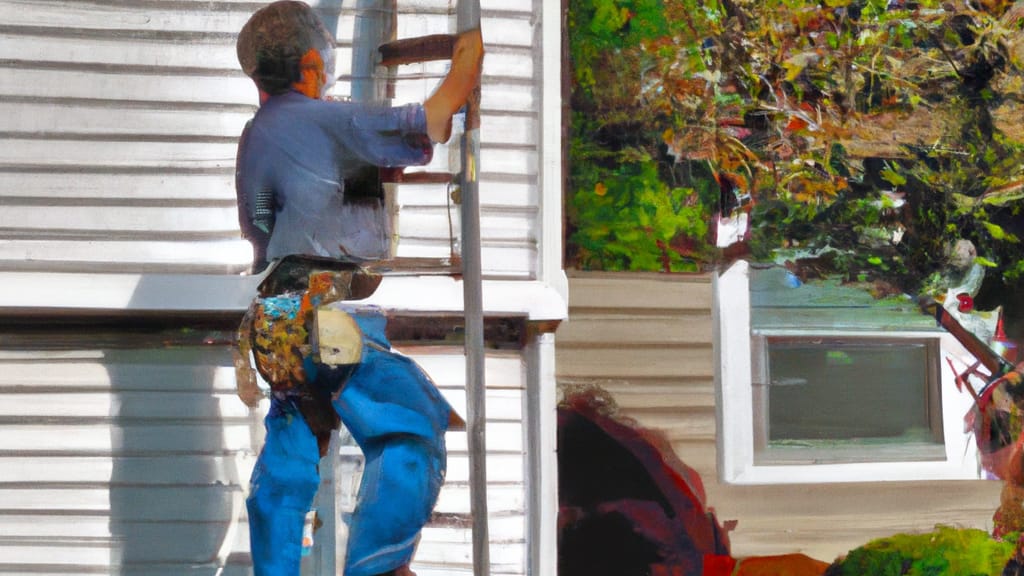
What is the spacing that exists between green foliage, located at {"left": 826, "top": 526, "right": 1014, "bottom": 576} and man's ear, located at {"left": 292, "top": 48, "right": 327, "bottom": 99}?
8.66 ft

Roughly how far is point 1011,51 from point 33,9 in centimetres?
377

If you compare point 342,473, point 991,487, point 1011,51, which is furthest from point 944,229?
point 342,473

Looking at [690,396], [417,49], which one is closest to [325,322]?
[417,49]

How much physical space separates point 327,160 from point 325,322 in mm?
500

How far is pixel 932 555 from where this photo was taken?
3.93 m

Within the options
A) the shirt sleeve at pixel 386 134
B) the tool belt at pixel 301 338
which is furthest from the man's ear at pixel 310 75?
the tool belt at pixel 301 338

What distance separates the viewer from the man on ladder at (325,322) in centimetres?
279

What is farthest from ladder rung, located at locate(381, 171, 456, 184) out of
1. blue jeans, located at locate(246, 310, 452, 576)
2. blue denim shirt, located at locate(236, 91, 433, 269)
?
blue jeans, located at locate(246, 310, 452, 576)

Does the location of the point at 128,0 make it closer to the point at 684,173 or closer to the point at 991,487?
the point at 684,173

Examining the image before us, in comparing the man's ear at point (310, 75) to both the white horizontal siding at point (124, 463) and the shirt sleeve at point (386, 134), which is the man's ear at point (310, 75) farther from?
the white horizontal siding at point (124, 463)

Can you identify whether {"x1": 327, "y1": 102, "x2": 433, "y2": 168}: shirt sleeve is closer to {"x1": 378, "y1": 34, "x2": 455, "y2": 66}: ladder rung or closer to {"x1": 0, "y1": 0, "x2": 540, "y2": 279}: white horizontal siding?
{"x1": 378, "y1": 34, "x2": 455, "y2": 66}: ladder rung

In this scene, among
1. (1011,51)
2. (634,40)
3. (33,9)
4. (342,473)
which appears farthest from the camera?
(1011,51)

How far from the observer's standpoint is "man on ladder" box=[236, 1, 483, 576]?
110 inches

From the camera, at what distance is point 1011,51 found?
4.10 meters
